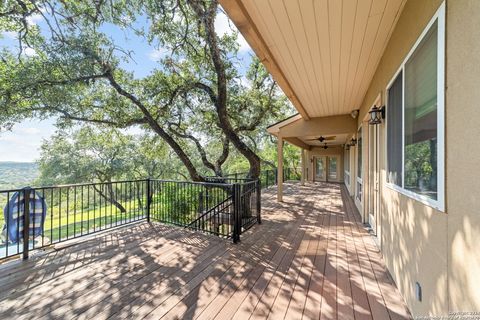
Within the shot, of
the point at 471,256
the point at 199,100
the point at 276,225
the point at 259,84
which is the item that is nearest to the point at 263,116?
the point at 259,84

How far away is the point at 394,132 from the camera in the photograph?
97.8 inches

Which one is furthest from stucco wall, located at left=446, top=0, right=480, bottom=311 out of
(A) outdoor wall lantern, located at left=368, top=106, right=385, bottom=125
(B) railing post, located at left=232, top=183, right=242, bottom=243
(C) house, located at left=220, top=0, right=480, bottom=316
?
(B) railing post, located at left=232, top=183, right=242, bottom=243

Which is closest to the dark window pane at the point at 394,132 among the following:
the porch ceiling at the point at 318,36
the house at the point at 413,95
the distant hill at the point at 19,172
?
the house at the point at 413,95

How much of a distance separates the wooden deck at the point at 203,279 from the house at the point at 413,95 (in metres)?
0.46

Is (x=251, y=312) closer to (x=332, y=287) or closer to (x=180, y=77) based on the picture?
(x=332, y=287)

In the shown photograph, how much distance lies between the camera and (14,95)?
547cm

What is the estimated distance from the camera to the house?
1.11 metres

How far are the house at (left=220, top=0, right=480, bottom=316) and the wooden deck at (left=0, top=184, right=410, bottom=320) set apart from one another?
18.2 inches

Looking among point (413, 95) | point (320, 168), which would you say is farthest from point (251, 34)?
point (320, 168)

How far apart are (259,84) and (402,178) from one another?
829cm

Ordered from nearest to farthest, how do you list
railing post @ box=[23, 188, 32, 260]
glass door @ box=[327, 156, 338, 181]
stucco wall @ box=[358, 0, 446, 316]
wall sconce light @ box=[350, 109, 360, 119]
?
stucco wall @ box=[358, 0, 446, 316], railing post @ box=[23, 188, 32, 260], wall sconce light @ box=[350, 109, 360, 119], glass door @ box=[327, 156, 338, 181]

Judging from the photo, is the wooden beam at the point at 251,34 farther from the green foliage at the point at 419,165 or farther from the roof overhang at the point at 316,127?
the roof overhang at the point at 316,127

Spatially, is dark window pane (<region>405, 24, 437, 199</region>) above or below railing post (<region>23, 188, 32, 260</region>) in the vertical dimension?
above

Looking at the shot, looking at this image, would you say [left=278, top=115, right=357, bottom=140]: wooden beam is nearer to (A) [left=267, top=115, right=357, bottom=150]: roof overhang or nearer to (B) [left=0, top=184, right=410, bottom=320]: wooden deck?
(A) [left=267, top=115, right=357, bottom=150]: roof overhang
